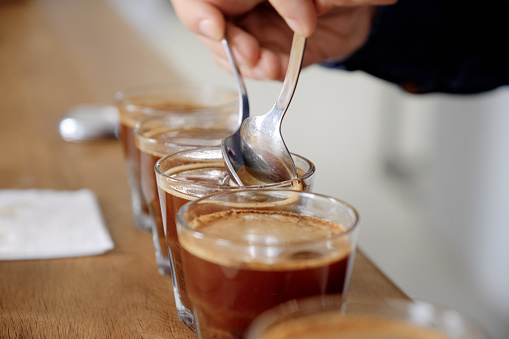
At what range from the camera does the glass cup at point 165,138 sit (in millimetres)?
537

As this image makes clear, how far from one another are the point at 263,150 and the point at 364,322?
0.74 ft

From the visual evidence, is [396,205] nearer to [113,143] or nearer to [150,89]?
[113,143]

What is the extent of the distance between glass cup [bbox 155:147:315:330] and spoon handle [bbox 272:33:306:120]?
2.3 inches

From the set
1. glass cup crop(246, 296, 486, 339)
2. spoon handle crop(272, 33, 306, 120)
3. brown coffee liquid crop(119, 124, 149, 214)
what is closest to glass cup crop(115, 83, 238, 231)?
brown coffee liquid crop(119, 124, 149, 214)

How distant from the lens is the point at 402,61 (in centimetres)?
95

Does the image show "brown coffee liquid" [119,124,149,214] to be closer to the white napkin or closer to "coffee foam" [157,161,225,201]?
the white napkin

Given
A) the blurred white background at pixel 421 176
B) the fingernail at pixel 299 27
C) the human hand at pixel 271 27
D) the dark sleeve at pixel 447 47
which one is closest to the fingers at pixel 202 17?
the human hand at pixel 271 27

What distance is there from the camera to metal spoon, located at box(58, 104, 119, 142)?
0.96m

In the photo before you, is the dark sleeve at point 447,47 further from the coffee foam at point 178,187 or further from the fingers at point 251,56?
the coffee foam at point 178,187

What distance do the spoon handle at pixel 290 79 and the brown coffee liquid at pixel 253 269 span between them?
15cm

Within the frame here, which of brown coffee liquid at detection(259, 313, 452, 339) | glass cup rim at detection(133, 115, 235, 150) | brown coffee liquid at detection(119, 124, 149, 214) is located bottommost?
brown coffee liquid at detection(119, 124, 149, 214)

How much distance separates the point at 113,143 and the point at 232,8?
37 centimetres

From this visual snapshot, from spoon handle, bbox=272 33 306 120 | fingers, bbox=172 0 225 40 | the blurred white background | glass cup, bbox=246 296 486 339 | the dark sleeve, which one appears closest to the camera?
glass cup, bbox=246 296 486 339

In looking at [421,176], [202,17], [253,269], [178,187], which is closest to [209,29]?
[202,17]
